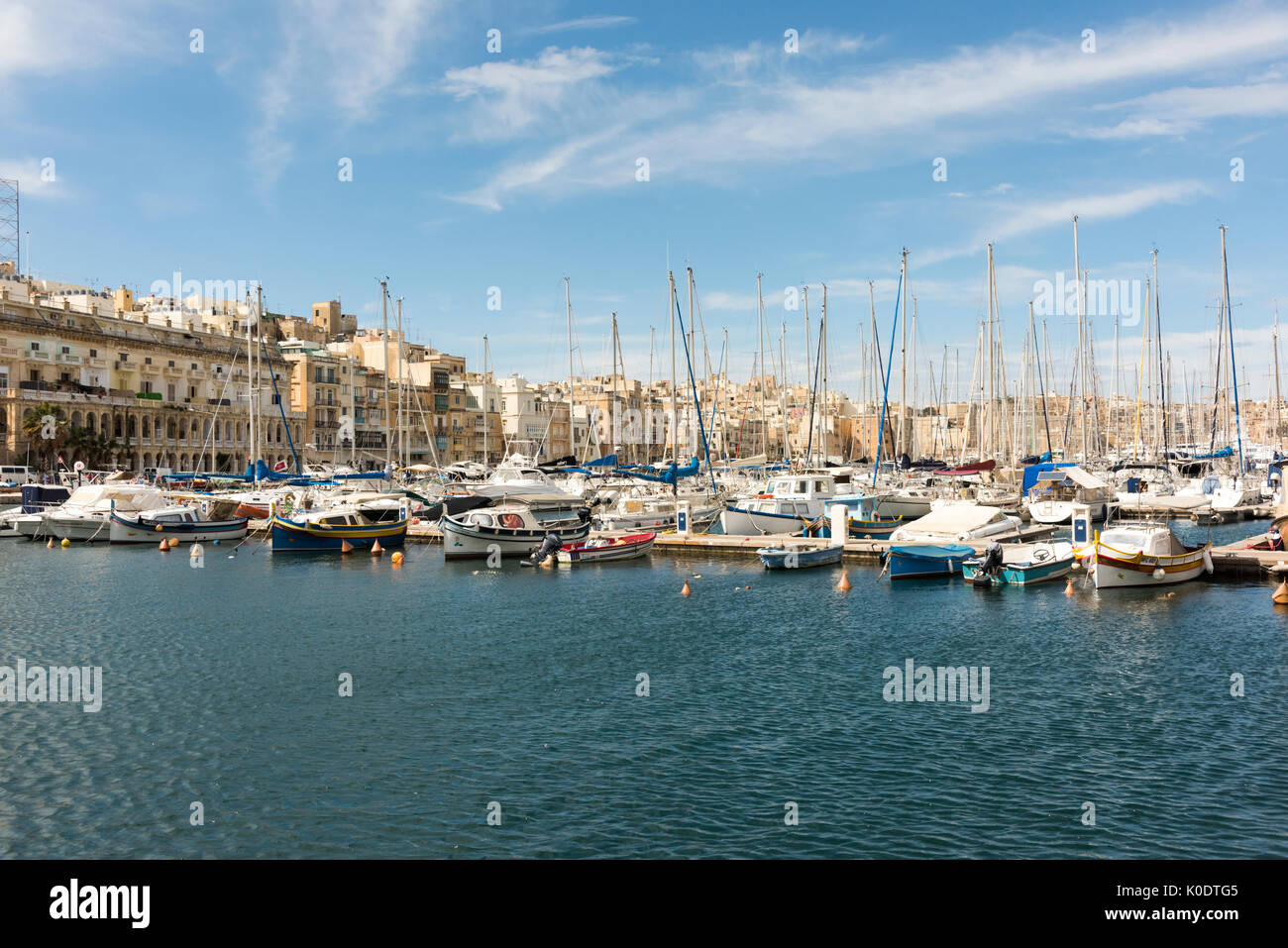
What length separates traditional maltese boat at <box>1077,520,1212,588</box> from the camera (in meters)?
31.6

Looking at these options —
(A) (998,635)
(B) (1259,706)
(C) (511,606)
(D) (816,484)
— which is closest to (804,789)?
(B) (1259,706)

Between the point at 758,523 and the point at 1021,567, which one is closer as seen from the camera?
the point at 1021,567

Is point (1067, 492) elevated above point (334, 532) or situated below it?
above

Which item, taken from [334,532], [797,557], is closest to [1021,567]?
[797,557]

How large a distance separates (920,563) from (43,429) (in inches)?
2915

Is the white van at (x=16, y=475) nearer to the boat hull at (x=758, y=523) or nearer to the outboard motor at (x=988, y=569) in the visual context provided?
the boat hull at (x=758, y=523)

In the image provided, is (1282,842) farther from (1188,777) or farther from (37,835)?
(37,835)

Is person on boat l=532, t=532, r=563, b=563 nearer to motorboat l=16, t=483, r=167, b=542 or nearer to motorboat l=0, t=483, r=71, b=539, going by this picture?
motorboat l=16, t=483, r=167, b=542

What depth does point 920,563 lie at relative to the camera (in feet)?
115

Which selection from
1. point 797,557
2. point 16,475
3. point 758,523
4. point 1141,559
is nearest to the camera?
point 1141,559

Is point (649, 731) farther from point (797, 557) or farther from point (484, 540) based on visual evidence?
point (484, 540)

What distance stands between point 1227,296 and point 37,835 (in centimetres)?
6958

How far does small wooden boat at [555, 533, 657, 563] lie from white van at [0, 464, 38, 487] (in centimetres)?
5652

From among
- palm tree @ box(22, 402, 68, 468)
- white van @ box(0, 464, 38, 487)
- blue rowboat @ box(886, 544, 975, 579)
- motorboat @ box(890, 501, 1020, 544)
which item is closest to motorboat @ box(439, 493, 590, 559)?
blue rowboat @ box(886, 544, 975, 579)
